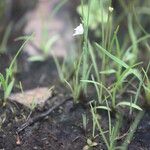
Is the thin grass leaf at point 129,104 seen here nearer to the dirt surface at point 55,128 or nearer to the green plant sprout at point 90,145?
the dirt surface at point 55,128

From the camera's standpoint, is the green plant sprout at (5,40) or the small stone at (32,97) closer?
the small stone at (32,97)

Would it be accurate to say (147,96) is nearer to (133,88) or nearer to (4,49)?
(133,88)

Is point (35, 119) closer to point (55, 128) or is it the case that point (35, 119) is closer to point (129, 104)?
point (55, 128)

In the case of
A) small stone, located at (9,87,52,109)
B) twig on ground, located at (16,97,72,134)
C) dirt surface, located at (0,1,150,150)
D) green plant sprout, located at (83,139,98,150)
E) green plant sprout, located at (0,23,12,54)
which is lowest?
green plant sprout, located at (83,139,98,150)

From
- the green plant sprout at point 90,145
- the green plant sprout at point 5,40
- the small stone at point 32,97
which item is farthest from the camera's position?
the green plant sprout at point 5,40

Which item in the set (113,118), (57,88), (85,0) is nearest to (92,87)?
(57,88)

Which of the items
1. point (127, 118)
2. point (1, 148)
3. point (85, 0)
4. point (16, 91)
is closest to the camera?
point (1, 148)

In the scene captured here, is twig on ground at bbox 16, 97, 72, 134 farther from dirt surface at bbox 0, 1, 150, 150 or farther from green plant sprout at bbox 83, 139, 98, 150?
green plant sprout at bbox 83, 139, 98, 150

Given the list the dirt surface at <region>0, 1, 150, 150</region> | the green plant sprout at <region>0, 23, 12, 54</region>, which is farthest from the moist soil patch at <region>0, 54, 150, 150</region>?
the green plant sprout at <region>0, 23, 12, 54</region>

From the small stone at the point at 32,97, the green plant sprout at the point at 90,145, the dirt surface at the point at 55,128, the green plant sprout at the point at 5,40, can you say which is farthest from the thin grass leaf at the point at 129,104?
the green plant sprout at the point at 5,40

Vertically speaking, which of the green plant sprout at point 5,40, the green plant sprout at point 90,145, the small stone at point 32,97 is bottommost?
the green plant sprout at point 90,145

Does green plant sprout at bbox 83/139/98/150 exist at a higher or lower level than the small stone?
lower
